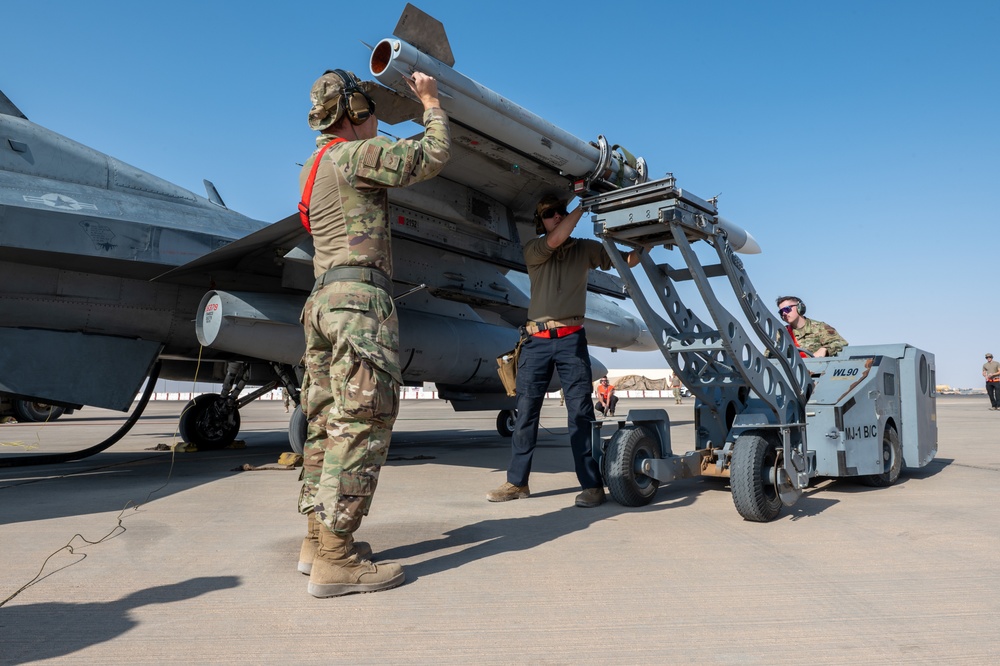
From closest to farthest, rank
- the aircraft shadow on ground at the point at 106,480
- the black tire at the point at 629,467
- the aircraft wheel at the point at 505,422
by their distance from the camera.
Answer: the black tire at the point at 629,467 → the aircraft shadow on ground at the point at 106,480 → the aircraft wheel at the point at 505,422

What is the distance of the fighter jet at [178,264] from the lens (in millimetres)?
5684

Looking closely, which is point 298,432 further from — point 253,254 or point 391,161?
point 391,161

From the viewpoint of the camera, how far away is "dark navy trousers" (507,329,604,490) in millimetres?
4543

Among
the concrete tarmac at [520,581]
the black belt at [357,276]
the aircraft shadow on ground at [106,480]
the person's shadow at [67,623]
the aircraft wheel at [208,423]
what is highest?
the black belt at [357,276]

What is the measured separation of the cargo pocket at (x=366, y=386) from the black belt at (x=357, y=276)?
0.31 metres

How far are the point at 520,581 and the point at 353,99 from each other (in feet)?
7.52

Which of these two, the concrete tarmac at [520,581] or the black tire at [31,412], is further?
the black tire at [31,412]

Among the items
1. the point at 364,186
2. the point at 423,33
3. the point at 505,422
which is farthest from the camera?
the point at 505,422

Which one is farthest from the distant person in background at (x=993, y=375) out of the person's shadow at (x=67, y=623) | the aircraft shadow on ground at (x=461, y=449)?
the person's shadow at (x=67, y=623)

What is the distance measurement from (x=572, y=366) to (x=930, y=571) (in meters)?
2.34

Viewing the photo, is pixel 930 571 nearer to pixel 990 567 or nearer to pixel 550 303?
pixel 990 567

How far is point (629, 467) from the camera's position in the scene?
170 inches

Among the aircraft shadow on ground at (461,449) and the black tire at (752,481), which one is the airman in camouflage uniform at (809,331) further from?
the aircraft shadow on ground at (461,449)

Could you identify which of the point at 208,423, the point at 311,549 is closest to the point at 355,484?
the point at 311,549
